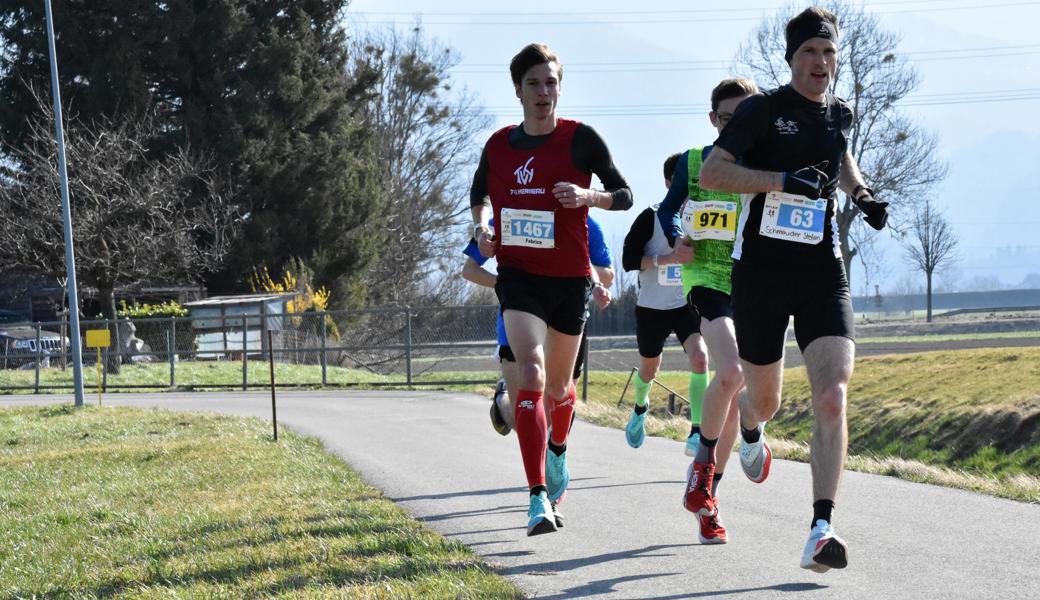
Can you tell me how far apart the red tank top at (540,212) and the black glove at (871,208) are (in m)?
1.48

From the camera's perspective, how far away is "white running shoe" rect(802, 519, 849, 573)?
4.62m

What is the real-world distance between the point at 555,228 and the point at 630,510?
184 centimetres

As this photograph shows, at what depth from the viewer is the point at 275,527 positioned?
7.14 meters

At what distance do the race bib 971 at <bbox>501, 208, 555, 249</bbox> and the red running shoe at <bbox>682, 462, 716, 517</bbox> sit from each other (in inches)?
52.3

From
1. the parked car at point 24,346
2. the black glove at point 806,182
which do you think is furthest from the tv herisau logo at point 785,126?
the parked car at point 24,346

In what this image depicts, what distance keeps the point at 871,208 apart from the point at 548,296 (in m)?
1.76

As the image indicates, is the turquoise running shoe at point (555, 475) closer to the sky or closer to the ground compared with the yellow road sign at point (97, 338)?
closer to the ground

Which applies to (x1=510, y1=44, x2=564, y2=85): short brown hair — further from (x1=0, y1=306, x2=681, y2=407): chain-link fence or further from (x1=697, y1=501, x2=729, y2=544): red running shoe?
(x1=0, y1=306, x2=681, y2=407): chain-link fence

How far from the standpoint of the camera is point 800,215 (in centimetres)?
518

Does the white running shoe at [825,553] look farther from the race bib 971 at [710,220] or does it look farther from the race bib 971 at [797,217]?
the race bib 971 at [710,220]

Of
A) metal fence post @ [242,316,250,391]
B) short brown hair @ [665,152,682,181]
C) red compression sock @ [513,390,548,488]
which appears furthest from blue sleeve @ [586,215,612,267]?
metal fence post @ [242,316,250,391]

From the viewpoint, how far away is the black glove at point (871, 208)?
5152 millimetres

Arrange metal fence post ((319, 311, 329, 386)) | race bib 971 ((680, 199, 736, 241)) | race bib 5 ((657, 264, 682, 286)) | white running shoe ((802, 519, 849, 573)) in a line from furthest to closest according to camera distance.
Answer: metal fence post ((319, 311, 329, 386)) → race bib 5 ((657, 264, 682, 286)) → race bib 971 ((680, 199, 736, 241)) → white running shoe ((802, 519, 849, 573))

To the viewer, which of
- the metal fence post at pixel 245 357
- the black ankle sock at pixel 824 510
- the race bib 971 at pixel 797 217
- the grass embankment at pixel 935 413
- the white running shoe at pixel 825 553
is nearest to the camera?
the white running shoe at pixel 825 553
